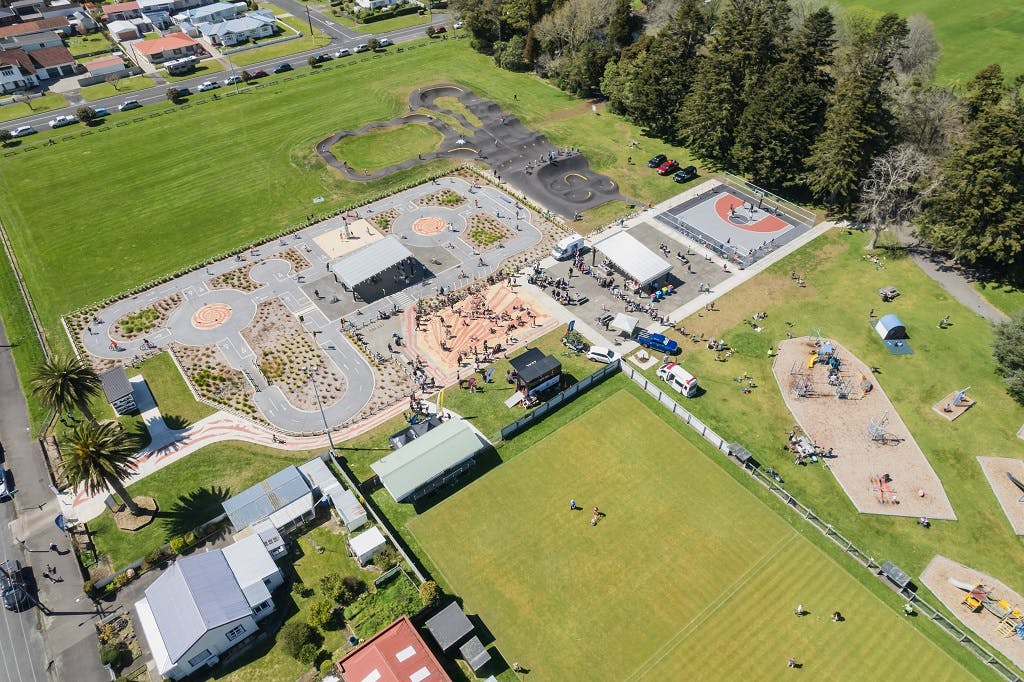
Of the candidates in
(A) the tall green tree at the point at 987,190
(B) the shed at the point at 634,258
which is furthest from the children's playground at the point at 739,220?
(A) the tall green tree at the point at 987,190

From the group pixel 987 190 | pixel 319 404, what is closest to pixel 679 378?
pixel 319 404

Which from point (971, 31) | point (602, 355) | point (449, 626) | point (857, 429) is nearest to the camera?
point (449, 626)

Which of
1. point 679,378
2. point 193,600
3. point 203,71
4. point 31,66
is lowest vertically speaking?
point 193,600

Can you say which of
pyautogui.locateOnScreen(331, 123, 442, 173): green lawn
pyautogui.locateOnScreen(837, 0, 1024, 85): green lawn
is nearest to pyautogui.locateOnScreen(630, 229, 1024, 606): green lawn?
pyautogui.locateOnScreen(331, 123, 442, 173): green lawn

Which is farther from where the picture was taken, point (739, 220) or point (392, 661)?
point (739, 220)

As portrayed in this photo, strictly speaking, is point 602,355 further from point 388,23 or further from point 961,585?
point 388,23

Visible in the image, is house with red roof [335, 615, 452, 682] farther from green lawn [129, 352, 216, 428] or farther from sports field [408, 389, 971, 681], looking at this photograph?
green lawn [129, 352, 216, 428]

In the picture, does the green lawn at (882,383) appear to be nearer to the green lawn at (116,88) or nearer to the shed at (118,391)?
the shed at (118,391)
